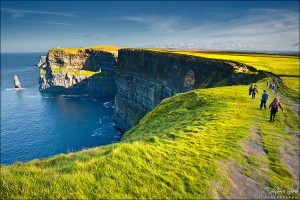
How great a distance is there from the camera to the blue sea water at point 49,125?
87.5m

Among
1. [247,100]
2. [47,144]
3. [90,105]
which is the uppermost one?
[247,100]

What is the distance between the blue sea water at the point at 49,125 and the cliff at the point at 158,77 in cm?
1504

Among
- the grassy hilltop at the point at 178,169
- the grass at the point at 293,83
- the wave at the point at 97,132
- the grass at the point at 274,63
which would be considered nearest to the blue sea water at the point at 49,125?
the wave at the point at 97,132

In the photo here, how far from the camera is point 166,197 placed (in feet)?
30.7

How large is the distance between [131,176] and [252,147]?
962cm

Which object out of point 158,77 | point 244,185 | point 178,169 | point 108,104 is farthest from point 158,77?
point 244,185

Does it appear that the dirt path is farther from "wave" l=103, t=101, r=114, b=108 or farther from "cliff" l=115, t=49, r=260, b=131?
"wave" l=103, t=101, r=114, b=108

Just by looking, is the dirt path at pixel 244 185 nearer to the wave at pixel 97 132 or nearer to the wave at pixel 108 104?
the wave at pixel 97 132

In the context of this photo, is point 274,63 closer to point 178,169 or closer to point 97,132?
point 178,169

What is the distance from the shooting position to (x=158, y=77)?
112 m

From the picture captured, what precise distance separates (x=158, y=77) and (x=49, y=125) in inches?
2342

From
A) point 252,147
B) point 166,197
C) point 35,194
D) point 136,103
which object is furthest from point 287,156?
point 136,103

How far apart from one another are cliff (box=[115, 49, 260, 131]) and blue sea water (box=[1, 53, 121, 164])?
15042 mm

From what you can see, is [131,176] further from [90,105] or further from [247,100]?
[90,105]
